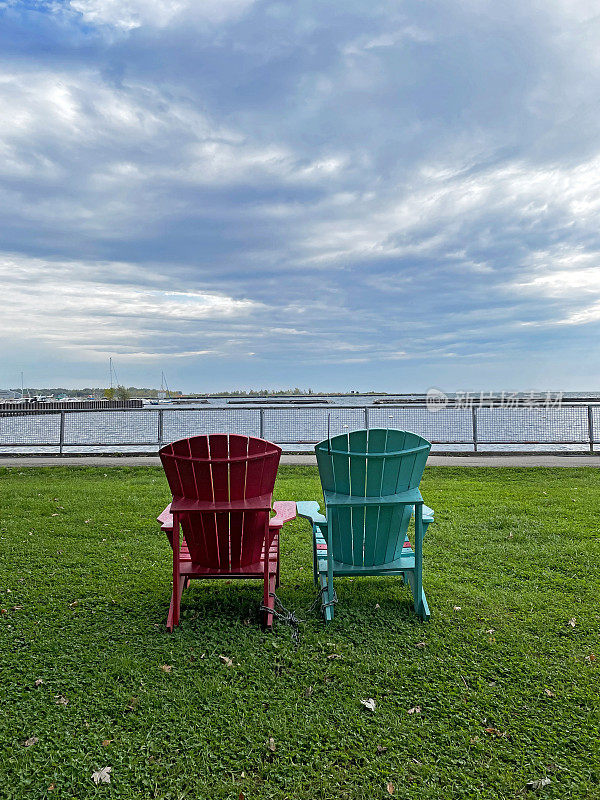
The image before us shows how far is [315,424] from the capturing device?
537 inches

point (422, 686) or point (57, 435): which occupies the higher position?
point (57, 435)

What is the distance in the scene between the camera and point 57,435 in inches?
560

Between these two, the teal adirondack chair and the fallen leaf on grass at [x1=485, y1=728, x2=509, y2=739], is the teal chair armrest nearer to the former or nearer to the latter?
the teal adirondack chair

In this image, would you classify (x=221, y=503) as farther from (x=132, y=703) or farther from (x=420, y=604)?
(x=420, y=604)

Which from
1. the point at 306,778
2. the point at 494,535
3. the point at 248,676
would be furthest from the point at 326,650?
the point at 494,535

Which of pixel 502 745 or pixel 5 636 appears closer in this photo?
pixel 502 745

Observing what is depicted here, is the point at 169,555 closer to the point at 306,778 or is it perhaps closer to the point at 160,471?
the point at 306,778

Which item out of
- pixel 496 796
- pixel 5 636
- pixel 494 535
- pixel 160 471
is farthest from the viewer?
pixel 160 471

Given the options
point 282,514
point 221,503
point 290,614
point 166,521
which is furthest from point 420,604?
point 166,521

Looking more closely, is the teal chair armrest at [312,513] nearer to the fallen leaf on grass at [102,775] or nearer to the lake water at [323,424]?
the fallen leaf on grass at [102,775]

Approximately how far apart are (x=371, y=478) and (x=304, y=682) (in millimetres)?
1439

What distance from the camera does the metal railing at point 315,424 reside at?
525 inches

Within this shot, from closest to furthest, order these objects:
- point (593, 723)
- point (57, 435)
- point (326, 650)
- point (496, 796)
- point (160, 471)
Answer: point (496, 796) < point (593, 723) < point (326, 650) < point (160, 471) < point (57, 435)

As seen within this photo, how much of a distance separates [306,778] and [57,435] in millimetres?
13107
